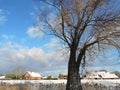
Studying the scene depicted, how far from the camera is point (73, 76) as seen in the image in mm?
16953

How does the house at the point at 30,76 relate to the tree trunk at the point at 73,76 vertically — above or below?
above

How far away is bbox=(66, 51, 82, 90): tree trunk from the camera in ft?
55.2

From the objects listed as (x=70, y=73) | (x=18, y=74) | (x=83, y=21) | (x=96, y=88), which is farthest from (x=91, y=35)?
(x=18, y=74)

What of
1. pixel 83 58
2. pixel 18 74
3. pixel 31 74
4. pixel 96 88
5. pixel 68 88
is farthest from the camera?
pixel 31 74

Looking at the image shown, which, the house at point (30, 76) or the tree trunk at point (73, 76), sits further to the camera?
the house at point (30, 76)

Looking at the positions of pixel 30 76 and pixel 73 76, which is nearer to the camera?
pixel 73 76

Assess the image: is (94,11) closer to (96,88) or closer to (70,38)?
(70,38)

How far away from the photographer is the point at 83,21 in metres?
17.1

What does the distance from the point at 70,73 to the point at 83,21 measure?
9.25 feet

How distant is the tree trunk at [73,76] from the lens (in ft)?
55.2

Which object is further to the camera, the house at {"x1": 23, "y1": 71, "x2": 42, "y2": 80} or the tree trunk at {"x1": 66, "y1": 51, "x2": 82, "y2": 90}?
the house at {"x1": 23, "y1": 71, "x2": 42, "y2": 80}

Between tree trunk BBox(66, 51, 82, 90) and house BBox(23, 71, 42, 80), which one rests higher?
house BBox(23, 71, 42, 80)

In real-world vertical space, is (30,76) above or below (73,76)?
above

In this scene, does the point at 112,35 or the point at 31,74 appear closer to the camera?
the point at 112,35
